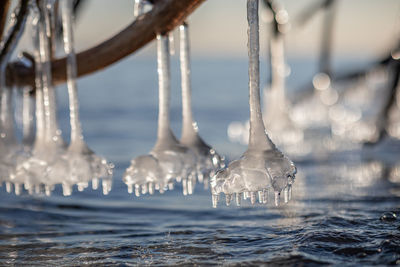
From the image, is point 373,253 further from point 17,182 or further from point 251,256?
point 17,182

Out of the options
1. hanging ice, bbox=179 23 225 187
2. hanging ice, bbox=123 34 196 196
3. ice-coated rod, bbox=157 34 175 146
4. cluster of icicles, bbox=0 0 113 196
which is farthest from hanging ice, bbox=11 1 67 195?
hanging ice, bbox=179 23 225 187

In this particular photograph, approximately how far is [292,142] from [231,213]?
5180 mm

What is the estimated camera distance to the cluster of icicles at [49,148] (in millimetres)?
2977

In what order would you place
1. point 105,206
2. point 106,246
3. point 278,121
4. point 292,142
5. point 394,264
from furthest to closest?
point 292,142, point 278,121, point 105,206, point 106,246, point 394,264

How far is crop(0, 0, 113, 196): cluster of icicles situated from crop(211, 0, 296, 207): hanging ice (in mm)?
754

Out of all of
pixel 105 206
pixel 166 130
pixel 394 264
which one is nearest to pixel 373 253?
pixel 394 264

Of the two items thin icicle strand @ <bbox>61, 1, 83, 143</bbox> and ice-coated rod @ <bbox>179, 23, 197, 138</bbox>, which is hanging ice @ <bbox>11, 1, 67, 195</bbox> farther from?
ice-coated rod @ <bbox>179, 23, 197, 138</bbox>

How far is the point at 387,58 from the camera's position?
531 cm

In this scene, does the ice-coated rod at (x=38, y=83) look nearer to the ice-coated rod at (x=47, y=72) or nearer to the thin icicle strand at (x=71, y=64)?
the ice-coated rod at (x=47, y=72)

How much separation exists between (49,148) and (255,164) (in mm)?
1131

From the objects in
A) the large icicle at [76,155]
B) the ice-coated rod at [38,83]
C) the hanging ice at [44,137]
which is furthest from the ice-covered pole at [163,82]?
the ice-coated rod at [38,83]

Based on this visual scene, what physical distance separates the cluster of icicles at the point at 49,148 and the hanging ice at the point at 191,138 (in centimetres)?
43

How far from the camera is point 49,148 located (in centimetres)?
305

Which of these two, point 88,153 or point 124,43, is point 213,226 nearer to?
point 88,153
